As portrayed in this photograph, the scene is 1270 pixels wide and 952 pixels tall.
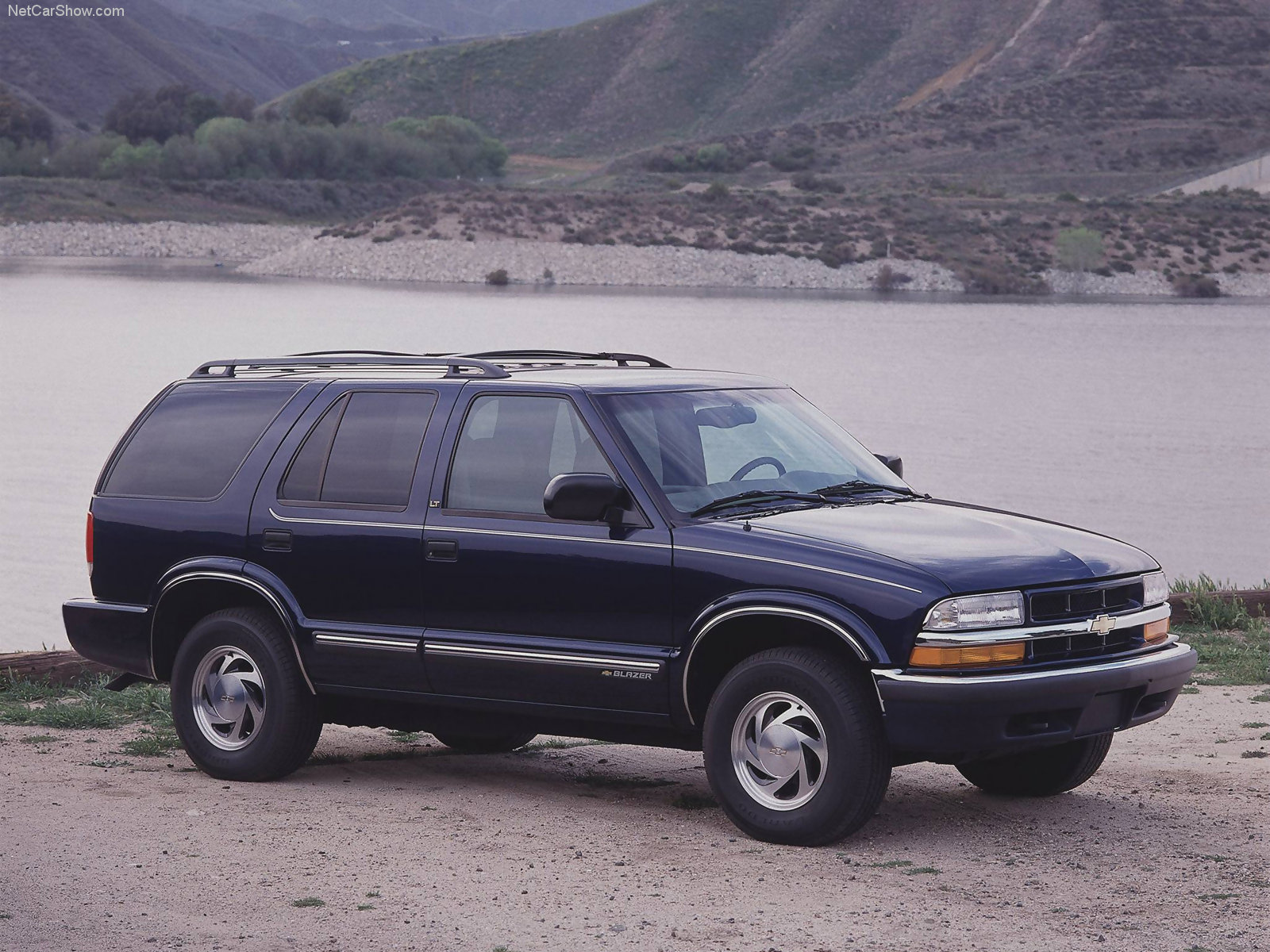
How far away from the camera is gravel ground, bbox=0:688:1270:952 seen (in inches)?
227

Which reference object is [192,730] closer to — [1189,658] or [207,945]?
[207,945]

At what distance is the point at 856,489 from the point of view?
756cm

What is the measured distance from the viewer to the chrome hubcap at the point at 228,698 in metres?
8.04

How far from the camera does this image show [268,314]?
60.1 metres

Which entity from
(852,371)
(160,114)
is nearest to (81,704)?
(852,371)

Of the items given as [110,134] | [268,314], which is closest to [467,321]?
[268,314]

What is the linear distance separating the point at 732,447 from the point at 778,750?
1.30m

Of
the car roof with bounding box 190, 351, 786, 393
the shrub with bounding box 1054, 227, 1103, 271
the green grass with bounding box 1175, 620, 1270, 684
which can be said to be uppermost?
the shrub with bounding box 1054, 227, 1103, 271

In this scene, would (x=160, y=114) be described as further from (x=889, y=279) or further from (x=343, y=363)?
(x=343, y=363)

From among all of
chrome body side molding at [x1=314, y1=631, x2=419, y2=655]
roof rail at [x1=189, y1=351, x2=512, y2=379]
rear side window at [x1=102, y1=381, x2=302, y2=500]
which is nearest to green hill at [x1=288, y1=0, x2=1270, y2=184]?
roof rail at [x1=189, y1=351, x2=512, y2=379]

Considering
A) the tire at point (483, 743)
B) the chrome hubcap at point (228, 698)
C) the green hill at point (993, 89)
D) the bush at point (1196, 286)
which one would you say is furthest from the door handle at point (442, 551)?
the green hill at point (993, 89)

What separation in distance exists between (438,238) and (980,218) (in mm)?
28163

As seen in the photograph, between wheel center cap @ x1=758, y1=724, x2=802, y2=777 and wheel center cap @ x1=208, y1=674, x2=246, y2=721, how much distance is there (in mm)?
2560

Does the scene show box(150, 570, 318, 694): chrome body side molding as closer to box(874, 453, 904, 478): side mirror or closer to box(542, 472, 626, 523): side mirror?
box(542, 472, 626, 523): side mirror
